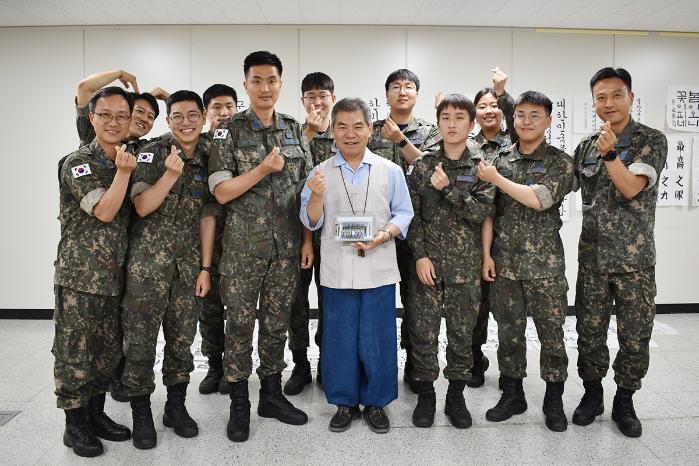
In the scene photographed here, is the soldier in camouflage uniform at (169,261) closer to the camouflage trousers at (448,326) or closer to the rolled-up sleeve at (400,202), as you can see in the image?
the rolled-up sleeve at (400,202)

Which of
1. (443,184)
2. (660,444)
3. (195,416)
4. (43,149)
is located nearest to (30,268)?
(43,149)

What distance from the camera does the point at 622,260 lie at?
2529 millimetres

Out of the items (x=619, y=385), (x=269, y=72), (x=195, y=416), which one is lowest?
(x=195, y=416)

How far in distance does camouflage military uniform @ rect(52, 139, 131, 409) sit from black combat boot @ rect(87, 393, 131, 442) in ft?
0.73

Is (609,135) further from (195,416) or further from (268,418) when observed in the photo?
(195,416)

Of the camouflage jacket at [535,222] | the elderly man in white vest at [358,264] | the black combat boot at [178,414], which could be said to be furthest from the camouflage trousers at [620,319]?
the black combat boot at [178,414]

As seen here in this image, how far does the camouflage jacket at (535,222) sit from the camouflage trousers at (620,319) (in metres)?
0.26

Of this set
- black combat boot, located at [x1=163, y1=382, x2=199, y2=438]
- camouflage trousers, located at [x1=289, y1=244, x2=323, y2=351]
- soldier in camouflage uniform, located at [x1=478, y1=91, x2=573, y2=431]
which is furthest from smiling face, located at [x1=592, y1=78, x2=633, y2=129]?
black combat boot, located at [x1=163, y1=382, x2=199, y2=438]

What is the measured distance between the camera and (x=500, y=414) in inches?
108

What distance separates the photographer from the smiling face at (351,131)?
2453 mm

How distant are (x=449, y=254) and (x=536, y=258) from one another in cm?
45

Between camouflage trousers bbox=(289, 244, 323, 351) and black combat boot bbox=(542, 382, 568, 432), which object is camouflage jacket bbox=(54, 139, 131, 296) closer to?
camouflage trousers bbox=(289, 244, 323, 351)

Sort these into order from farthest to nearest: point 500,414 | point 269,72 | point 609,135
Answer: point 500,414 → point 269,72 → point 609,135

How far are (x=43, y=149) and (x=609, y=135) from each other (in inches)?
197
